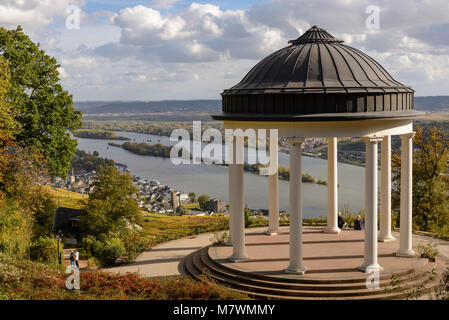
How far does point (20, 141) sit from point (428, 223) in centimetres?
3004

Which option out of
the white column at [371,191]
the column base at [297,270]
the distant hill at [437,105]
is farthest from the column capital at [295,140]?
the distant hill at [437,105]

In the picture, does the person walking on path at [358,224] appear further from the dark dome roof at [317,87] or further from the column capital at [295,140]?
the column capital at [295,140]

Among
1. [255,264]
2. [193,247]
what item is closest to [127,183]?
[193,247]

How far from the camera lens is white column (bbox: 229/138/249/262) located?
21.1 meters

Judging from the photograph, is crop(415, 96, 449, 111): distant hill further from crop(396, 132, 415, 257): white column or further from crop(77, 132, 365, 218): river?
crop(396, 132, 415, 257): white column

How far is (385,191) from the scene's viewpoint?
80.1ft

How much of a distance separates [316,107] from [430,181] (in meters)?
21.3

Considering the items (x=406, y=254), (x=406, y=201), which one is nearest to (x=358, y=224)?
(x=406, y=254)

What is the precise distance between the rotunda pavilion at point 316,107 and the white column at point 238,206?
46 mm

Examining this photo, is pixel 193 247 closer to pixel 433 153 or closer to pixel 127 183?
pixel 127 183

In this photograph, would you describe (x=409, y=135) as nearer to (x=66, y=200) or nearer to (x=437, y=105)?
(x=66, y=200)

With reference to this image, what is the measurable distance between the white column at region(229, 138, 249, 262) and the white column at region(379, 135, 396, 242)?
8.21 m
